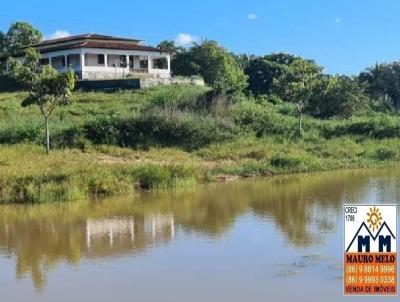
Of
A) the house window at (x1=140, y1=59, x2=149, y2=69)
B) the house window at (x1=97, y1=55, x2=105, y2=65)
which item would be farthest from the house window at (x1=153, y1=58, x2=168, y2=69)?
the house window at (x1=97, y1=55, x2=105, y2=65)

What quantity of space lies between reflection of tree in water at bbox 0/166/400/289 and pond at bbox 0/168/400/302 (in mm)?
27

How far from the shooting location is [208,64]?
193ft

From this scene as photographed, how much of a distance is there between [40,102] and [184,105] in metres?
11.4

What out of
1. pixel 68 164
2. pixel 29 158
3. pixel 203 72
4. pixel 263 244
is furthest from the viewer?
pixel 203 72

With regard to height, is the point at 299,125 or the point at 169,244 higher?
the point at 299,125

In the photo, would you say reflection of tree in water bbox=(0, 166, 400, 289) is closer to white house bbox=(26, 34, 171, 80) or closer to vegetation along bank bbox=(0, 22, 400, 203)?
vegetation along bank bbox=(0, 22, 400, 203)

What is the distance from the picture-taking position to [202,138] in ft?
97.7

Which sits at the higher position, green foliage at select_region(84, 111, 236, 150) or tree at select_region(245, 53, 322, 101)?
tree at select_region(245, 53, 322, 101)

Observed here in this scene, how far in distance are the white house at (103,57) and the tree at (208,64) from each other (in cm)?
481

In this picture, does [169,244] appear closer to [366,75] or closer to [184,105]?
[184,105]

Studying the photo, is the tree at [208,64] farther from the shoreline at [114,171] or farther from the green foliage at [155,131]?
the shoreline at [114,171]

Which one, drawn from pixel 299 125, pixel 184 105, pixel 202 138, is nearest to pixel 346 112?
pixel 299 125

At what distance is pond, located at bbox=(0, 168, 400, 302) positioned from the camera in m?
9.58

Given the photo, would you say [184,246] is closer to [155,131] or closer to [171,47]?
[155,131]
